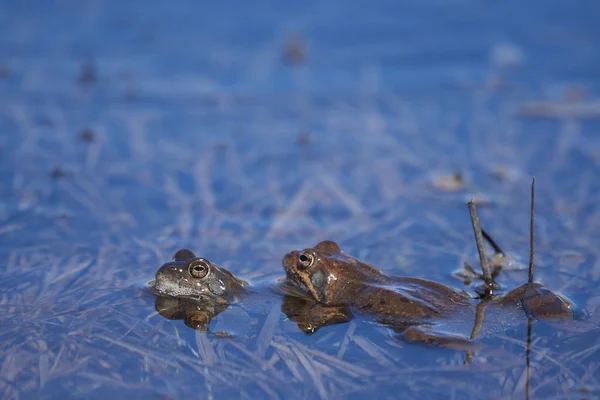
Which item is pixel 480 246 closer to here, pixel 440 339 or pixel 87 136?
pixel 440 339

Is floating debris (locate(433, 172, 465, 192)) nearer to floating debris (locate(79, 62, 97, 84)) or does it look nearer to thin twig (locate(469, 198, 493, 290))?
thin twig (locate(469, 198, 493, 290))

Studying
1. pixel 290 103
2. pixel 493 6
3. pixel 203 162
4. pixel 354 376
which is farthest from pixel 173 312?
pixel 493 6

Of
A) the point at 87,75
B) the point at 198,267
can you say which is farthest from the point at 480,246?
the point at 87,75

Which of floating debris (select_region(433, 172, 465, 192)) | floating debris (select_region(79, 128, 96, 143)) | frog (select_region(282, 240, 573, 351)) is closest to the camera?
frog (select_region(282, 240, 573, 351))

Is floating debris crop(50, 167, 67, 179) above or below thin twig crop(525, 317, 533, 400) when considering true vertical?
below

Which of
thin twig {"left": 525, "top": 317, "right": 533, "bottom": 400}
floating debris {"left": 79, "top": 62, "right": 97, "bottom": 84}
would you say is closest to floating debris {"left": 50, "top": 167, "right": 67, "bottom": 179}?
floating debris {"left": 79, "top": 62, "right": 97, "bottom": 84}

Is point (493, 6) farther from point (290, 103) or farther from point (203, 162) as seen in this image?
point (203, 162)

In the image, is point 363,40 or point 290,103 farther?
point 363,40
